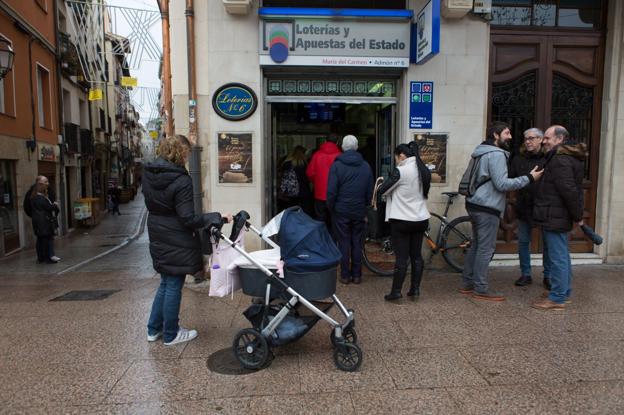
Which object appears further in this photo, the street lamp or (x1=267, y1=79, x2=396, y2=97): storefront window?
the street lamp

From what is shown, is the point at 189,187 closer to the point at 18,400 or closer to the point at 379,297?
the point at 18,400

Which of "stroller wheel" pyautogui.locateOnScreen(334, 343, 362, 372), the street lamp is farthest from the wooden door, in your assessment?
the street lamp

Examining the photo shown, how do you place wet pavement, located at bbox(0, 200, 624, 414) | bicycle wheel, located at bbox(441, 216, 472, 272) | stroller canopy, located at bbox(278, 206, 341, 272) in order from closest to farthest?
wet pavement, located at bbox(0, 200, 624, 414) < stroller canopy, located at bbox(278, 206, 341, 272) < bicycle wheel, located at bbox(441, 216, 472, 272)

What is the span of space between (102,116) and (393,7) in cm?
2074

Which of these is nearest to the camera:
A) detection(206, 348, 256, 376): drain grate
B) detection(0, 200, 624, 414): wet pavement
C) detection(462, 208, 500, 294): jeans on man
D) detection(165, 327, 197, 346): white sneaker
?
detection(0, 200, 624, 414): wet pavement

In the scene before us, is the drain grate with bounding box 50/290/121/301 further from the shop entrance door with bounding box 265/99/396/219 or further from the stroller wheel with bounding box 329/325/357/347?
the stroller wheel with bounding box 329/325/357/347

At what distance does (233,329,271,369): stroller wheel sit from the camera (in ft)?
11.4

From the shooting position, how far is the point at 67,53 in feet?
50.2

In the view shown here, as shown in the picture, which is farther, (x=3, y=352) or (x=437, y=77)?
(x=437, y=77)

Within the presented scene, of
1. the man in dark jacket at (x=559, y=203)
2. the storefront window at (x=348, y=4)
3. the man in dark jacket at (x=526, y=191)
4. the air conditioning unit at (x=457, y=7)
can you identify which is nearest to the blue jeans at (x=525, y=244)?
the man in dark jacket at (x=526, y=191)

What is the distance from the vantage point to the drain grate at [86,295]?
5.91 m

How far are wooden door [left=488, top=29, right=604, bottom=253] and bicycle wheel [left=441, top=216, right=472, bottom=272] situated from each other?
0.78 metres

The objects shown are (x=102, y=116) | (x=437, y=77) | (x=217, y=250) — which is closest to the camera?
(x=217, y=250)

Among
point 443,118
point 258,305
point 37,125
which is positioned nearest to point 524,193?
point 443,118
